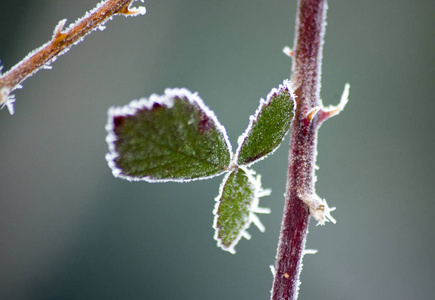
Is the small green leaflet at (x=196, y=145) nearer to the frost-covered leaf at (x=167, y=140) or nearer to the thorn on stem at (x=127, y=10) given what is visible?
the frost-covered leaf at (x=167, y=140)

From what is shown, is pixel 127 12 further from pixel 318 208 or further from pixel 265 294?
pixel 265 294

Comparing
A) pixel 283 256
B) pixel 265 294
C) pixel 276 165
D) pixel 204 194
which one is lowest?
pixel 283 256

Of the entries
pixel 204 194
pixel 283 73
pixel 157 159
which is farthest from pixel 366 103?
pixel 157 159

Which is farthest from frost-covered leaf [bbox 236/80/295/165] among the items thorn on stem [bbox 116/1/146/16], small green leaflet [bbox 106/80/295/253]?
thorn on stem [bbox 116/1/146/16]

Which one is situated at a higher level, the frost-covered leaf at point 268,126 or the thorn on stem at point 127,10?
the thorn on stem at point 127,10

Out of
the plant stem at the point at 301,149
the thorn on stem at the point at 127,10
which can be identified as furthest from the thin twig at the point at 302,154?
the thorn on stem at the point at 127,10

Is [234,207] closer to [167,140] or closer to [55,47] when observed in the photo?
[167,140]

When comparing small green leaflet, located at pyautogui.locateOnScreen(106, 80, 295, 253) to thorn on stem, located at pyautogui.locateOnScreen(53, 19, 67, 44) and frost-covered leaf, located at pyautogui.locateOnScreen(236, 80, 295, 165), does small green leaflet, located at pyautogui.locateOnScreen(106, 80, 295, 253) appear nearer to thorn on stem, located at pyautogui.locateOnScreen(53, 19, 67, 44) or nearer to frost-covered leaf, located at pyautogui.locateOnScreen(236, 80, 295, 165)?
frost-covered leaf, located at pyautogui.locateOnScreen(236, 80, 295, 165)
